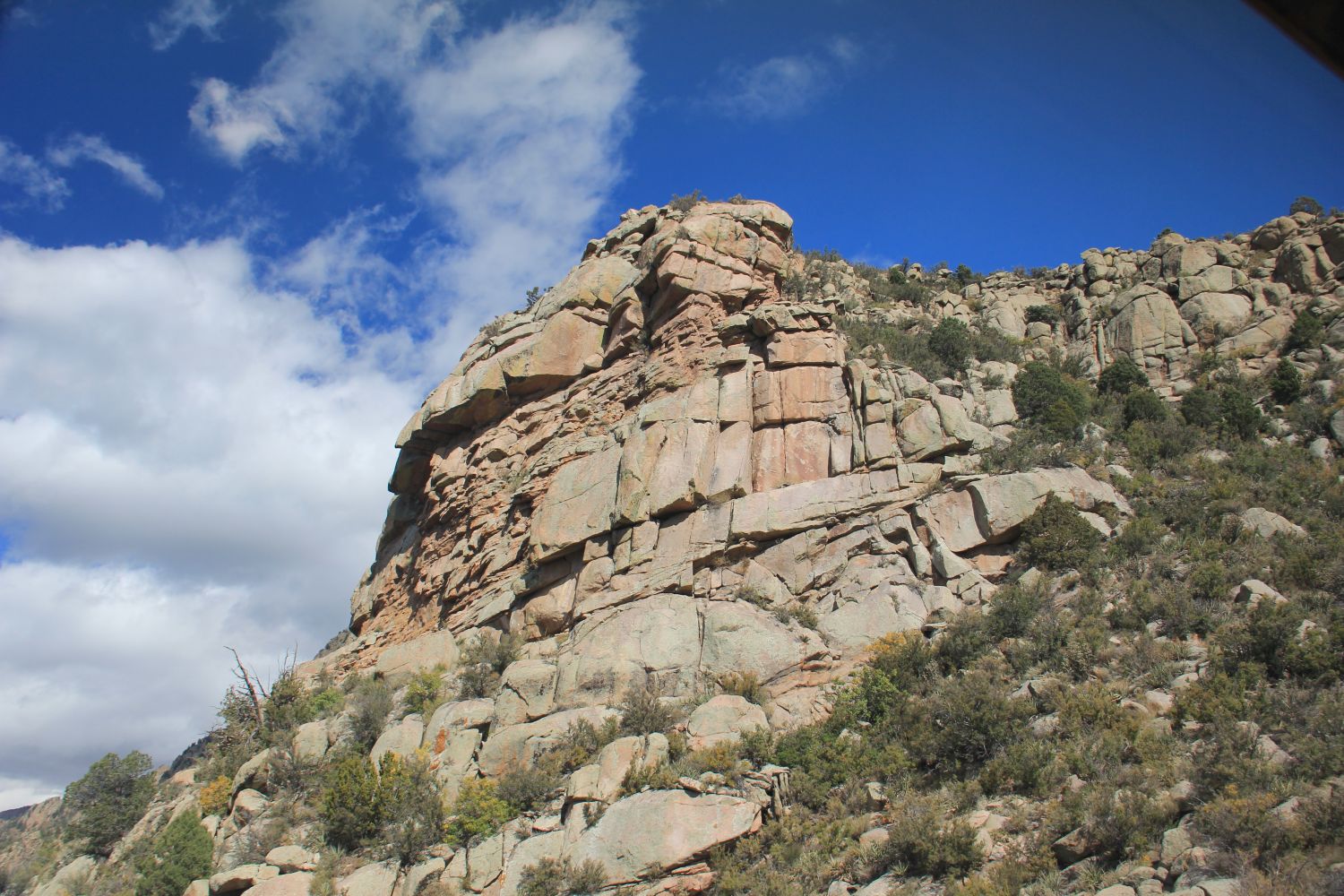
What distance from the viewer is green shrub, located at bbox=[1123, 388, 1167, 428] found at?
25922 mm

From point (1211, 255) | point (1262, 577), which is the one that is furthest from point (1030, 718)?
point (1211, 255)

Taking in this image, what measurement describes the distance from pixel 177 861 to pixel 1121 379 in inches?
1187

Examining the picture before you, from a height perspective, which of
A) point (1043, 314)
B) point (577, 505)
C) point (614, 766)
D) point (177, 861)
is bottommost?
point (177, 861)

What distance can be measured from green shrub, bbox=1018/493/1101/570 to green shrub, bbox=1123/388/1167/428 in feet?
23.7

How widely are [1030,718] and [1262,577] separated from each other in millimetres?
6456

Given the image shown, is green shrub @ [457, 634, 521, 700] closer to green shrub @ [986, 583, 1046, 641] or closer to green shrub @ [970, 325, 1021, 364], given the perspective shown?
green shrub @ [986, 583, 1046, 641]

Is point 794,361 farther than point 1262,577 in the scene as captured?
Yes

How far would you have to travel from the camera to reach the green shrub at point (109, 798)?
25797 millimetres

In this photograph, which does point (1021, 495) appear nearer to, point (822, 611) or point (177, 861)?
point (822, 611)

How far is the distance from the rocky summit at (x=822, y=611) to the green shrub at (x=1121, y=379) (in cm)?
21

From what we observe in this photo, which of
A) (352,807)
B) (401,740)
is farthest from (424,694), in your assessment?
(352,807)

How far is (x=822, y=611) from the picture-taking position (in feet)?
67.8

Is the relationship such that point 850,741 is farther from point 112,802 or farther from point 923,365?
point 112,802

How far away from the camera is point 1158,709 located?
551 inches
